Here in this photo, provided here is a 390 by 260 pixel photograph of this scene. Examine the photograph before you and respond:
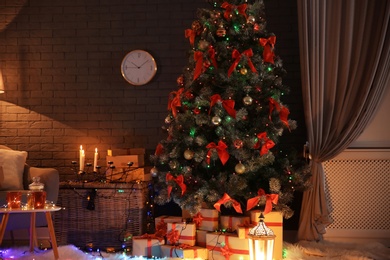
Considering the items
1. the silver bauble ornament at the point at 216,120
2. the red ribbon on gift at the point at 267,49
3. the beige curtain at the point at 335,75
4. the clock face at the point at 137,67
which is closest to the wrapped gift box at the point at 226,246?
the silver bauble ornament at the point at 216,120

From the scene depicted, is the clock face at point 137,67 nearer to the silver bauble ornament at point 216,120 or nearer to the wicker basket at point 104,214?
the wicker basket at point 104,214

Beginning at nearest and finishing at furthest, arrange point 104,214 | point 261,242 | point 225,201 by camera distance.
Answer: point 261,242
point 225,201
point 104,214

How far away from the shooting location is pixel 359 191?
15.6ft

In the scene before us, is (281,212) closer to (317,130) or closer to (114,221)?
(317,130)

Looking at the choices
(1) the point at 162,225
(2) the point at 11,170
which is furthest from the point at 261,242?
(2) the point at 11,170

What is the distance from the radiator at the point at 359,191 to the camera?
186 inches

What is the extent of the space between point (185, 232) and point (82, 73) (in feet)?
6.76

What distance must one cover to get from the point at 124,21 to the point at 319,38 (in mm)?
1856

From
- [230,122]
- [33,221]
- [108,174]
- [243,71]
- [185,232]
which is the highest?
[243,71]

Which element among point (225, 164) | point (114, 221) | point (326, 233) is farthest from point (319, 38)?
point (114, 221)

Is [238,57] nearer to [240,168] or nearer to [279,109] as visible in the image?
[279,109]

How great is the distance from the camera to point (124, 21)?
534 centimetres

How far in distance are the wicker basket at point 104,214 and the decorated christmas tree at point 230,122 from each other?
35 cm

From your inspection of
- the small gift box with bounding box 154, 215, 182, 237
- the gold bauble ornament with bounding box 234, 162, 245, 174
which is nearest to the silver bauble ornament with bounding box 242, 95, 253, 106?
the gold bauble ornament with bounding box 234, 162, 245, 174
